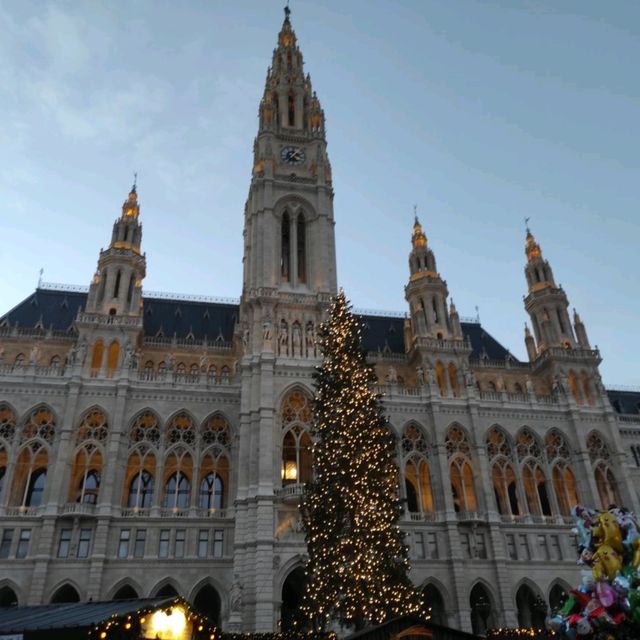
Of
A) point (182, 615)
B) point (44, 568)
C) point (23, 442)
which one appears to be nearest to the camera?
point (182, 615)

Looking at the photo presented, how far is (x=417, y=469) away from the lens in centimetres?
3938

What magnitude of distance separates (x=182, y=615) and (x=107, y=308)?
28276mm

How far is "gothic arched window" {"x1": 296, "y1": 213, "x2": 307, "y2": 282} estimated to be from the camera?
45500mm

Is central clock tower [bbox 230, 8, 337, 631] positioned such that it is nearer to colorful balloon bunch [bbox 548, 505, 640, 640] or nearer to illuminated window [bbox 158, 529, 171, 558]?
illuminated window [bbox 158, 529, 171, 558]

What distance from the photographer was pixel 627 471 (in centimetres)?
4256

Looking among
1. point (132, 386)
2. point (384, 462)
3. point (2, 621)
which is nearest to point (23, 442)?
point (132, 386)

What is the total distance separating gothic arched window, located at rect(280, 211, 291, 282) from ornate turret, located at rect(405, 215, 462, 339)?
10.2m

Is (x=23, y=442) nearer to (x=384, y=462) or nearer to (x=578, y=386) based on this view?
(x=384, y=462)

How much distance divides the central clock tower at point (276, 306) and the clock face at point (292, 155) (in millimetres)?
85

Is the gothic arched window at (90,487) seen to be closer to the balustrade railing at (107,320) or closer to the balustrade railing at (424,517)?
the balustrade railing at (107,320)

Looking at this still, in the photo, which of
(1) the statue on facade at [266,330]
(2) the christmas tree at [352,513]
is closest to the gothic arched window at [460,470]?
(1) the statue on facade at [266,330]

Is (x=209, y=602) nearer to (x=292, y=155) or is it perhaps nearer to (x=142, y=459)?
(x=142, y=459)

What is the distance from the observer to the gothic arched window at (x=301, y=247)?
4550cm

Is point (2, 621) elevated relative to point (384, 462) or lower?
lower
